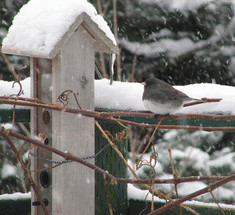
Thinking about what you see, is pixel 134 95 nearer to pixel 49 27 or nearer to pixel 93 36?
pixel 93 36

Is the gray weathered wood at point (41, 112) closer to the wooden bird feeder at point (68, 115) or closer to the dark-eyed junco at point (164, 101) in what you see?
the wooden bird feeder at point (68, 115)

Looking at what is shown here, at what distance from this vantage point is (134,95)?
6.42 ft

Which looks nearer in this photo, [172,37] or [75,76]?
[75,76]

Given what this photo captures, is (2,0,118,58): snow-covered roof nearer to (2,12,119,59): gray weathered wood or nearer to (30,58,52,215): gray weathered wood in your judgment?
(2,12,119,59): gray weathered wood

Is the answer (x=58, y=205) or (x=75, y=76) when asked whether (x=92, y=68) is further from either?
(x=58, y=205)

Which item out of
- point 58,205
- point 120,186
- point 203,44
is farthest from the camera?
point 203,44

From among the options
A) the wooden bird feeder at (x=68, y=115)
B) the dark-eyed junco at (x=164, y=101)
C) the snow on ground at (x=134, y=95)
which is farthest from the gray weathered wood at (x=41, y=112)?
the dark-eyed junco at (x=164, y=101)

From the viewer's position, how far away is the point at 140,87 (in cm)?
209

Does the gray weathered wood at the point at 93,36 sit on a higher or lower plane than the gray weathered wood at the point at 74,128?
higher

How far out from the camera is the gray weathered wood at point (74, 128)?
1724 millimetres

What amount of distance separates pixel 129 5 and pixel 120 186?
9.03 ft

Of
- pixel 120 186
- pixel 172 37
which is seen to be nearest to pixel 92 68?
pixel 120 186

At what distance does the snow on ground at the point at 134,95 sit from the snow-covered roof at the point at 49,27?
0.21 meters

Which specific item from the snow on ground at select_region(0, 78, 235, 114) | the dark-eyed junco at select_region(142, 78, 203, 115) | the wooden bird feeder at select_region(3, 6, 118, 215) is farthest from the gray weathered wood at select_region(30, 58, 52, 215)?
the dark-eyed junco at select_region(142, 78, 203, 115)
